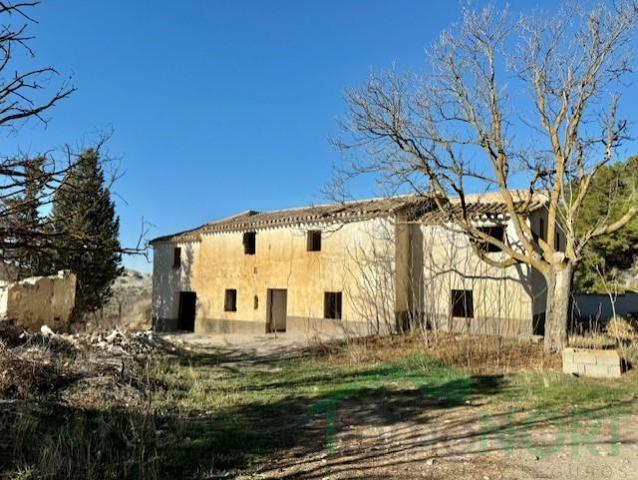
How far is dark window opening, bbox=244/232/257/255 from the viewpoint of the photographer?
22.4 m

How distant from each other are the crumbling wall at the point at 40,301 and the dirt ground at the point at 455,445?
1307cm

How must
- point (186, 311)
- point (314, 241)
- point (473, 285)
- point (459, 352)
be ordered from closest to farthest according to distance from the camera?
point (459, 352) < point (473, 285) < point (314, 241) < point (186, 311)

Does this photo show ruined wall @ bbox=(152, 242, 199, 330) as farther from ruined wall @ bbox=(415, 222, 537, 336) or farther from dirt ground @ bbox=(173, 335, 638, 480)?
dirt ground @ bbox=(173, 335, 638, 480)

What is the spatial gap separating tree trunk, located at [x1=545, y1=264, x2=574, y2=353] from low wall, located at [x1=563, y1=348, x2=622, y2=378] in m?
1.90

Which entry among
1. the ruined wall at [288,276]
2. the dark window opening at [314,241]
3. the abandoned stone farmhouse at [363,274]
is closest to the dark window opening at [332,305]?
Answer: the abandoned stone farmhouse at [363,274]

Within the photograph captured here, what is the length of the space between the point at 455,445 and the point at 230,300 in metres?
18.0

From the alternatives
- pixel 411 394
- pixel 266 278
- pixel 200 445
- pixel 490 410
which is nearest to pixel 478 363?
pixel 411 394

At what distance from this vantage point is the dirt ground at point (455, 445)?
490 cm

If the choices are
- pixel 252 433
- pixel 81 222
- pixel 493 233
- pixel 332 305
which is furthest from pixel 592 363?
pixel 332 305

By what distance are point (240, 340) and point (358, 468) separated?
47.8 feet

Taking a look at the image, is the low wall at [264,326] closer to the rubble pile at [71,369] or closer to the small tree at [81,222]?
the rubble pile at [71,369]

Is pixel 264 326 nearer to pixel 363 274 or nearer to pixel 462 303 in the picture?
pixel 363 274

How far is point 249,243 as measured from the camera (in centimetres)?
2258

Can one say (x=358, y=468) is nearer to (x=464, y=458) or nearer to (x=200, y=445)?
(x=464, y=458)
